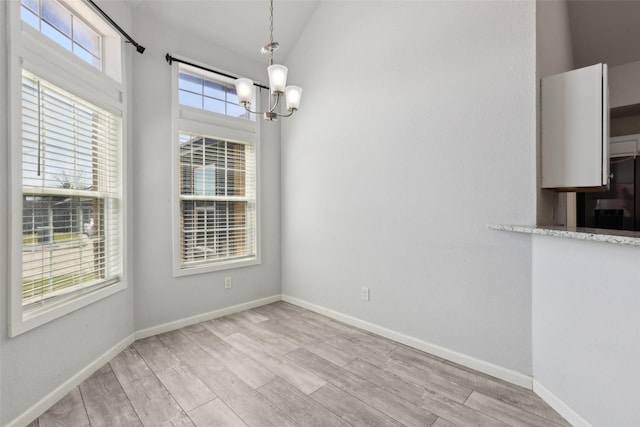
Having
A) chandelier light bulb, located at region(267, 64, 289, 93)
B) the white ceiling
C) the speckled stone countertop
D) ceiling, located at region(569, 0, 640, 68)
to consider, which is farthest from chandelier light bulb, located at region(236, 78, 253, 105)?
ceiling, located at region(569, 0, 640, 68)

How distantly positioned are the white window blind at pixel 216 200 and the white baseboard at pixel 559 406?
2.94 meters

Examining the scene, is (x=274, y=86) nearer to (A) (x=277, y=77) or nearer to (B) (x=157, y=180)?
(A) (x=277, y=77)

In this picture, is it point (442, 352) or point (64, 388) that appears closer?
point (64, 388)

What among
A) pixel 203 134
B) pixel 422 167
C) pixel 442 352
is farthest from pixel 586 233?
pixel 203 134

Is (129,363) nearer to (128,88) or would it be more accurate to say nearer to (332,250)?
(332,250)

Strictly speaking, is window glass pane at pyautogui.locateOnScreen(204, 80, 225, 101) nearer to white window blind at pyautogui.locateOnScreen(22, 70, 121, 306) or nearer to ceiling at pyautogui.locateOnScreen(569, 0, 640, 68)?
white window blind at pyautogui.locateOnScreen(22, 70, 121, 306)

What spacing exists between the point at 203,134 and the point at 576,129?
3213 mm

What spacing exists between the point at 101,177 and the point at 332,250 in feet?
7.37

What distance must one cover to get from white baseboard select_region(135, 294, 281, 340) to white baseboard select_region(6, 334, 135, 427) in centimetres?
24

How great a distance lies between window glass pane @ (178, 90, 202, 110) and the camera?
122 inches

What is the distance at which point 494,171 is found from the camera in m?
2.14

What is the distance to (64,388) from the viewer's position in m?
1.98

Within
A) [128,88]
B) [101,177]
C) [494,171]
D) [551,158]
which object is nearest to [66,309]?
[101,177]

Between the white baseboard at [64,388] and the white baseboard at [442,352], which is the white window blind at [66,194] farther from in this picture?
the white baseboard at [442,352]
